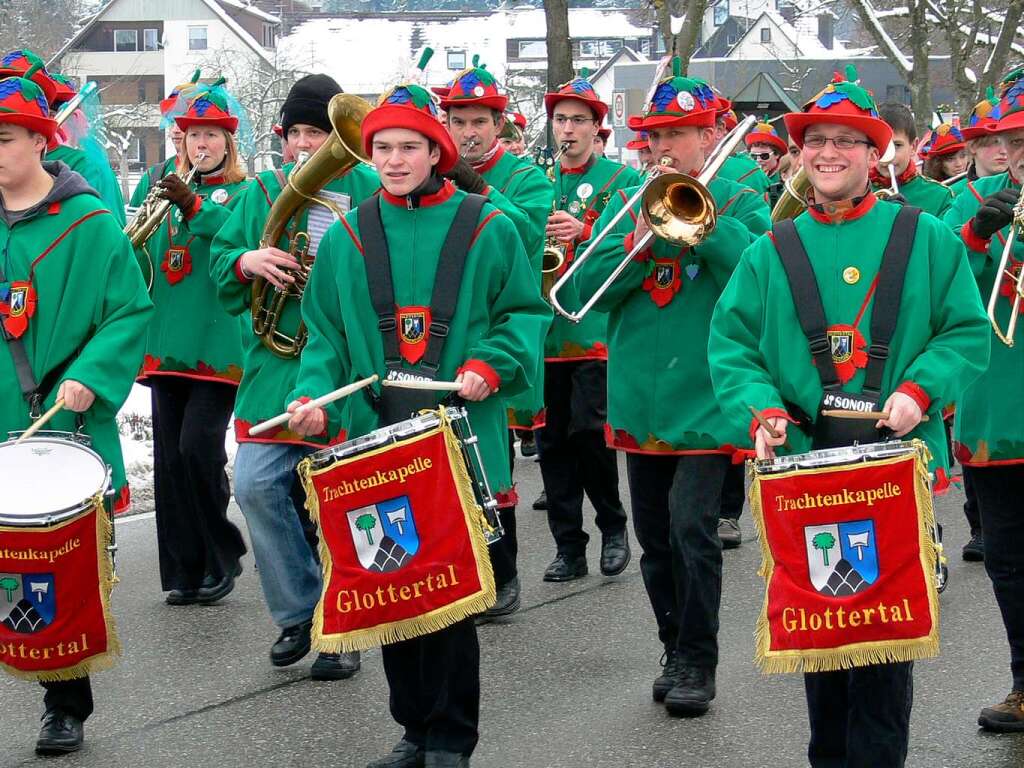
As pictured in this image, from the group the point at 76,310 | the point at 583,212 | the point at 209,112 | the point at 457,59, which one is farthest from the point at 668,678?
the point at 457,59

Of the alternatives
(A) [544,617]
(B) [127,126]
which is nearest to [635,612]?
(A) [544,617]

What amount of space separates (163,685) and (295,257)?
5.62 ft

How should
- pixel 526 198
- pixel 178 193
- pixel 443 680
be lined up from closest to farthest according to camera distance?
pixel 443 680
pixel 178 193
pixel 526 198

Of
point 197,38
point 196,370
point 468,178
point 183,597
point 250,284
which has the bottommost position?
point 183,597

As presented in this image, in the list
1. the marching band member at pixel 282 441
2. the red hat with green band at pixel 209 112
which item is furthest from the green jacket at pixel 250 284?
the red hat with green band at pixel 209 112

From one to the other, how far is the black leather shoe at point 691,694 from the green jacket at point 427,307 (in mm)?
1119

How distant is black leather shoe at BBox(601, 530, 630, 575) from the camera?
26.8 feet

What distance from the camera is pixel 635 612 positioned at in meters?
7.44

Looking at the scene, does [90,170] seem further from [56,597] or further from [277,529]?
[56,597]

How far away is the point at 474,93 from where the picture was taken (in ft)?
25.6

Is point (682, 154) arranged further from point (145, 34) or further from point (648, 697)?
point (145, 34)

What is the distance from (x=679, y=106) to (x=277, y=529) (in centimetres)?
220

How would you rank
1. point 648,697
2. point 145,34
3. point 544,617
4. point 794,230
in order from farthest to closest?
point 145,34 < point 544,617 < point 648,697 < point 794,230

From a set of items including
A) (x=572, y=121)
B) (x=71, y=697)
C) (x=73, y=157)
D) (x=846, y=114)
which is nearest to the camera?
(x=846, y=114)
